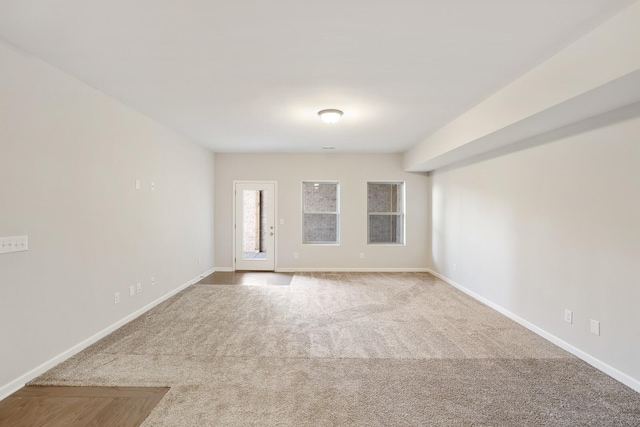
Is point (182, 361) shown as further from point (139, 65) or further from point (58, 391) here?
point (139, 65)

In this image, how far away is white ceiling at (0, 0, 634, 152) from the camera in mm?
1940

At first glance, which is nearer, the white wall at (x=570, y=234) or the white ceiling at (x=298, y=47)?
the white ceiling at (x=298, y=47)

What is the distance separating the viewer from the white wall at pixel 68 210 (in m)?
2.35

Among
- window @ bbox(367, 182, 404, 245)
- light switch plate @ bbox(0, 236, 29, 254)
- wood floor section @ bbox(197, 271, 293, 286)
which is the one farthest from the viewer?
window @ bbox(367, 182, 404, 245)

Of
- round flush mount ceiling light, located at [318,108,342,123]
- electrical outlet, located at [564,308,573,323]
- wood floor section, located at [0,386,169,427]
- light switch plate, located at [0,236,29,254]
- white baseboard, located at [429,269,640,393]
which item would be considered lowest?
wood floor section, located at [0,386,169,427]

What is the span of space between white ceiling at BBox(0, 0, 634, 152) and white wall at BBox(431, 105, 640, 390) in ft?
3.07

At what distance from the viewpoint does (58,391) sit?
2.35 metres

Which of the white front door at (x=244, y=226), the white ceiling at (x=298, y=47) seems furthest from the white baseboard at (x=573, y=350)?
the white front door at (x=244, y=226)

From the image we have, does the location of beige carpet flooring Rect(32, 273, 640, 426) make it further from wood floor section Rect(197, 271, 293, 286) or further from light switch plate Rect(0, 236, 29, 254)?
wood floor section Rect(197, 271, 293, 286)

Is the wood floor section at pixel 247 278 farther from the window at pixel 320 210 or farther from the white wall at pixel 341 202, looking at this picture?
the window at pixel 320 210

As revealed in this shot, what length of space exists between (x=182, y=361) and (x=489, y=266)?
4034 mm

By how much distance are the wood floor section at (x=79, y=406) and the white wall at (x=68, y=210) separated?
227 millimetres

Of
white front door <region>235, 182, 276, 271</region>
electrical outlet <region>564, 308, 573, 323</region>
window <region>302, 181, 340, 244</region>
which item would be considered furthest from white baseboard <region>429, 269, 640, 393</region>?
white front door <region>235, 182, 276, 271</region>

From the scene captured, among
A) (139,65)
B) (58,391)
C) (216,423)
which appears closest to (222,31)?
(139,65)
